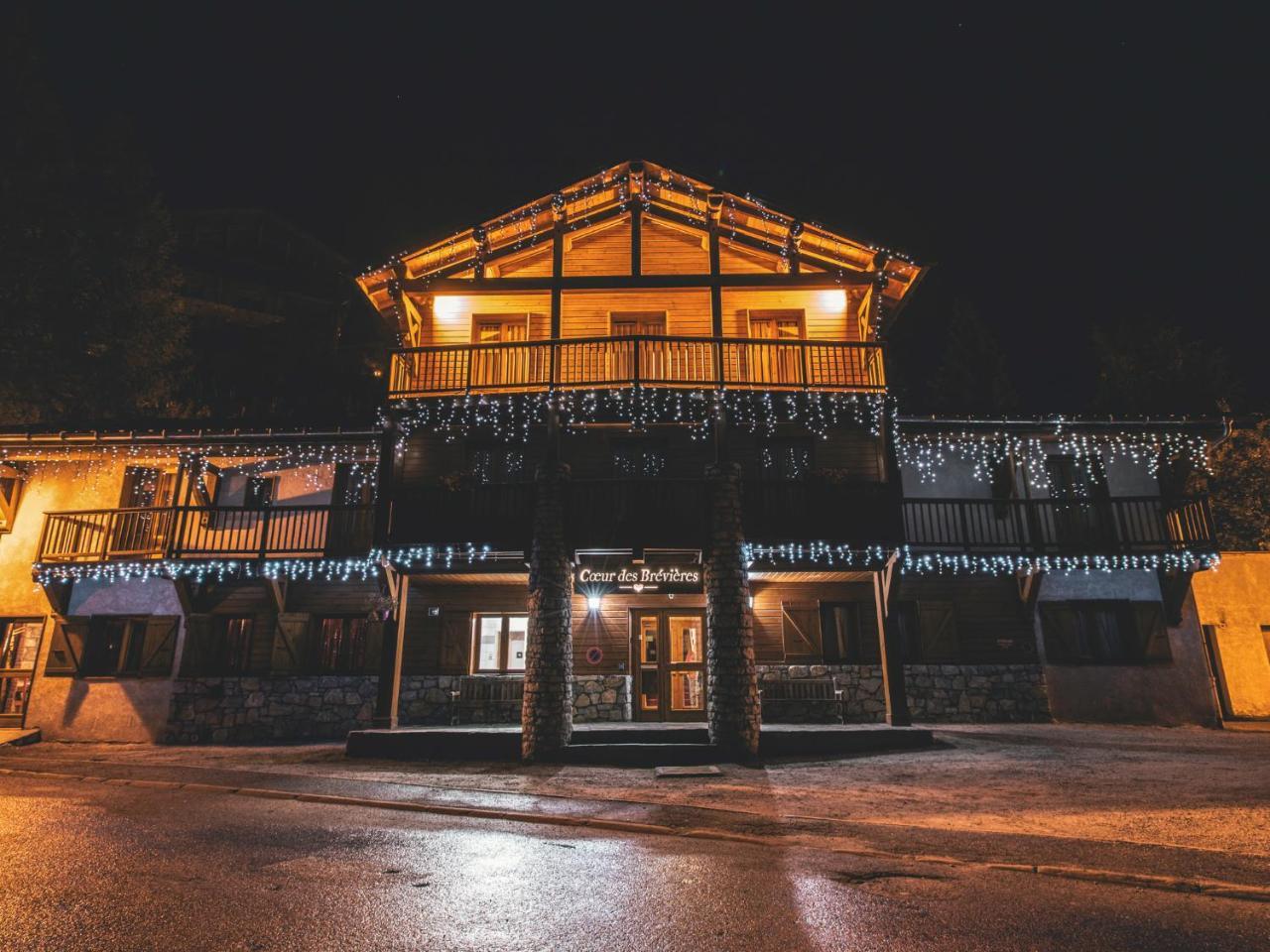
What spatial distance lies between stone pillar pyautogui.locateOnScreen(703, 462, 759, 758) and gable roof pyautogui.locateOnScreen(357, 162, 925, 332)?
7.21 metres

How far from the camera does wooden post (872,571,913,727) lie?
1302 cm

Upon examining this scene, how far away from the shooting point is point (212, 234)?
3950 cm

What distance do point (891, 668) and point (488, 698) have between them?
9.04 metres

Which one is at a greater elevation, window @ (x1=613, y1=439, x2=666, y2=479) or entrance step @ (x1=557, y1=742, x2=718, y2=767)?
window @ (x1=613, y1=439, x2=666, y2=479)

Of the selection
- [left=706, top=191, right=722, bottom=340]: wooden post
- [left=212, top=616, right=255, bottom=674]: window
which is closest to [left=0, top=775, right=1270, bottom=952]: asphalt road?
[left=212, top=616, right=255, bottom=674]: window

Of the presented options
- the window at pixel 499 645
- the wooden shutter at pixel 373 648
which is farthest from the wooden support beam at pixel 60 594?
the window at pixel 499 645

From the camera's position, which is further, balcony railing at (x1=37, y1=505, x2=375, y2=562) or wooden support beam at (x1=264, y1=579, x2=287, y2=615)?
wooden support beam at (x1=264, y1=579, x2=287, y2=615)

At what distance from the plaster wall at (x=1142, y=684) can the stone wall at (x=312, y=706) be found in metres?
10.6

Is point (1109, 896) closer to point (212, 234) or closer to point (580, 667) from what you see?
point (580, 667)

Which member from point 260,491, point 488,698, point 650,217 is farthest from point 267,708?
point 650,217

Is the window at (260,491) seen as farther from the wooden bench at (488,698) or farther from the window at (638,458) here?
the window at (638,458)

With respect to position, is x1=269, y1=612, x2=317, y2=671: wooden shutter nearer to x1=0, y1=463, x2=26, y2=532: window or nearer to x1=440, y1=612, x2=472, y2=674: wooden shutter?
x1=440, y1=612, x2=472, y2=674: wooden shutter

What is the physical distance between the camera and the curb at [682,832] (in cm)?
472

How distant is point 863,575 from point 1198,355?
66.5 feet
